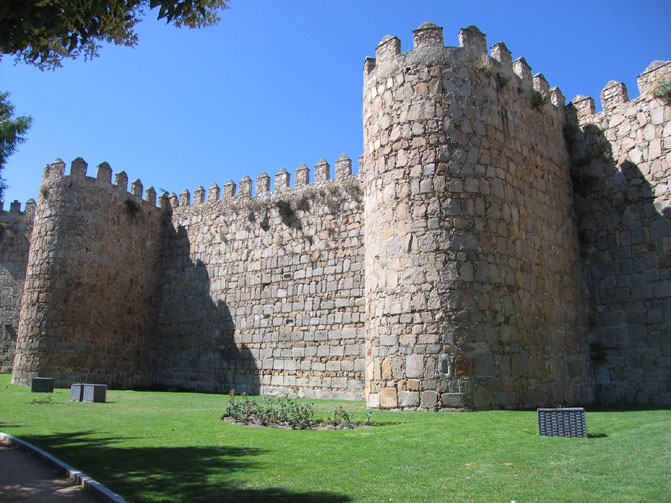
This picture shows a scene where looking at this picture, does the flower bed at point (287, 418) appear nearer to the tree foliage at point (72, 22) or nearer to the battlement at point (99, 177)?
the tree foliage at point (72, 22)

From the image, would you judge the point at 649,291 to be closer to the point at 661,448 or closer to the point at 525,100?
the point at 525,100

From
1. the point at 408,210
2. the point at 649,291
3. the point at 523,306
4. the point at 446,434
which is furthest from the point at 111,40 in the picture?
the point at 649,291

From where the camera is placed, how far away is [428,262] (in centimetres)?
1138

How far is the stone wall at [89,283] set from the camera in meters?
19.2

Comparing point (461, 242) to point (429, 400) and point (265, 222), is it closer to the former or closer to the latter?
point (429, 400)

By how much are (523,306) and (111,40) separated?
944 cm

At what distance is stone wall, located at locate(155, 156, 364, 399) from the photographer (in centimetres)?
1658

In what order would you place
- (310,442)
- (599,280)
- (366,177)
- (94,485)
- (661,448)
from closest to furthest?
(94,485) < (661,448) < (310,442) < (366,177) < (599,280)

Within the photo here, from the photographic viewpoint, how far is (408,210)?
11844 mm

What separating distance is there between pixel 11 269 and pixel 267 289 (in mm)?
15566

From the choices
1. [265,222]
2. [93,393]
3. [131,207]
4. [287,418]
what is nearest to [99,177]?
[131,207]

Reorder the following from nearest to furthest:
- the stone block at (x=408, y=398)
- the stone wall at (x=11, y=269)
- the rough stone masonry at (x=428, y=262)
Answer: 1. the stone block at (x=408, y=398)
2. the rough stone masonry at (x=428, y=262)
3. the stone wall at (x=11, y=269)

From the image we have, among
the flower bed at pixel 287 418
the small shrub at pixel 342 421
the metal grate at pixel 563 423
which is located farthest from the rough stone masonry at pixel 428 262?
the metal grate at pixel 563 423

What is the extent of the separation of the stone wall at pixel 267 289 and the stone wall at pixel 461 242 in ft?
13.7
